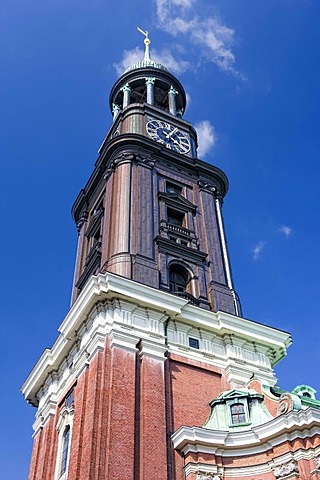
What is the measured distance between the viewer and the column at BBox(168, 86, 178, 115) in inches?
1820

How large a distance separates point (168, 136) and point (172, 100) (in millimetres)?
6256

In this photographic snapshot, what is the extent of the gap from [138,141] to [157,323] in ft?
43.3

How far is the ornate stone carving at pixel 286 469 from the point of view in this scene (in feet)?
72.8

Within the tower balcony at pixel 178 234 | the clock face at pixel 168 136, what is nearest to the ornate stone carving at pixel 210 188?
the clock face at pixel 168 136

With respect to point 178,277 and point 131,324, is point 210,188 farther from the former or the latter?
point 131,324

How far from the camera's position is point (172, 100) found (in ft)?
155

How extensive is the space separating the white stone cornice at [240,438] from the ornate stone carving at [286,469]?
0.80m

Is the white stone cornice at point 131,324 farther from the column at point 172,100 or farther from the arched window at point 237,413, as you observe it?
the column at point 172,100

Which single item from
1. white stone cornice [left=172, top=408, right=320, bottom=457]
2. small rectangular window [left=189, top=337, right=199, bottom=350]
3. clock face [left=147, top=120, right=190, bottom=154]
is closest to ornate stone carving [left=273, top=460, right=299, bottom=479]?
white stone cornice [left=172, top=408, right=320, bottom=457]

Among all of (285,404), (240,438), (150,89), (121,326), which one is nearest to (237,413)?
(240,438)

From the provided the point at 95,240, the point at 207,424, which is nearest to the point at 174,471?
the point at 207,424

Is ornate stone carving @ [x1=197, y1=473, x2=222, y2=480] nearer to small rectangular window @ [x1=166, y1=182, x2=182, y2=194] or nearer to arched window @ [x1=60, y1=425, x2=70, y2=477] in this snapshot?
arched window @ [x1=60, y1=425, x2=70, y2=477]

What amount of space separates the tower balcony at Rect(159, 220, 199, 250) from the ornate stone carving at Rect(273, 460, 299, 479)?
14.0 metres

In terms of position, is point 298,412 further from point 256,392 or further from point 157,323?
point 157,323
